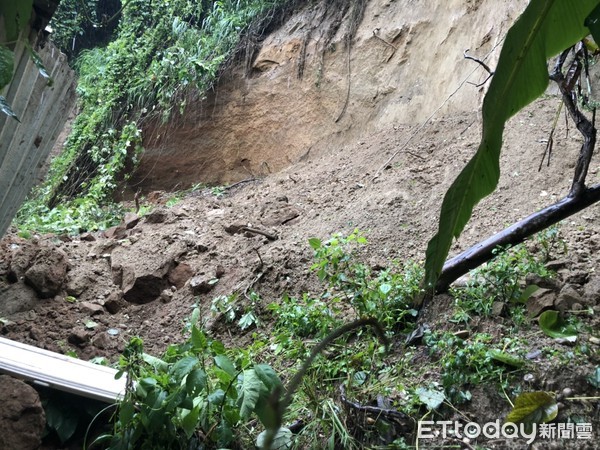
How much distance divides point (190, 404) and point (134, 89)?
6750mm

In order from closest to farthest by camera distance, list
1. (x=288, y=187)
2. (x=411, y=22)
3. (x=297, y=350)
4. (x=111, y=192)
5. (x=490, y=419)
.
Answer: (x=490, y=419) → (x=297, y=350) → (x=288, y=187) → (x=411, y=22) → (x=111, y=192)

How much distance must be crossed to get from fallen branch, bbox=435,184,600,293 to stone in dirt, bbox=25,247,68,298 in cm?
262

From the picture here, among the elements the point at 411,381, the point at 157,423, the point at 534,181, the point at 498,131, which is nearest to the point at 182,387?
the point at 157,423

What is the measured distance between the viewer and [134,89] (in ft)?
28.2

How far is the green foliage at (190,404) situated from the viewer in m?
2.57

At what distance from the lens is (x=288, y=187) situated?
6113mm

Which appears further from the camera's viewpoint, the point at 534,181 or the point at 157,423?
the point at 534,181

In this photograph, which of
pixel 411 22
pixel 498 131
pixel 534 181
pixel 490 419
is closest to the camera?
pixel 498 131

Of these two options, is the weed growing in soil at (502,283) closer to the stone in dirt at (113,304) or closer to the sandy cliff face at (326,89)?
the stone in dirt at (113,304)

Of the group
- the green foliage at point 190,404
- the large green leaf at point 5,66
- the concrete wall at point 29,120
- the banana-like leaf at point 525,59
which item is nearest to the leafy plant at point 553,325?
the banana-like leaf at point 525,59

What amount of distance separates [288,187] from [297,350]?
9.74 ft

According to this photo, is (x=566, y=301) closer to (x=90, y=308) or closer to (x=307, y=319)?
(x=307, y=319)

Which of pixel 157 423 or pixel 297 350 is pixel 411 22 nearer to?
pixel 297 350

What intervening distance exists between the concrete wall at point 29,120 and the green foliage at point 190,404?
1.74 metres
